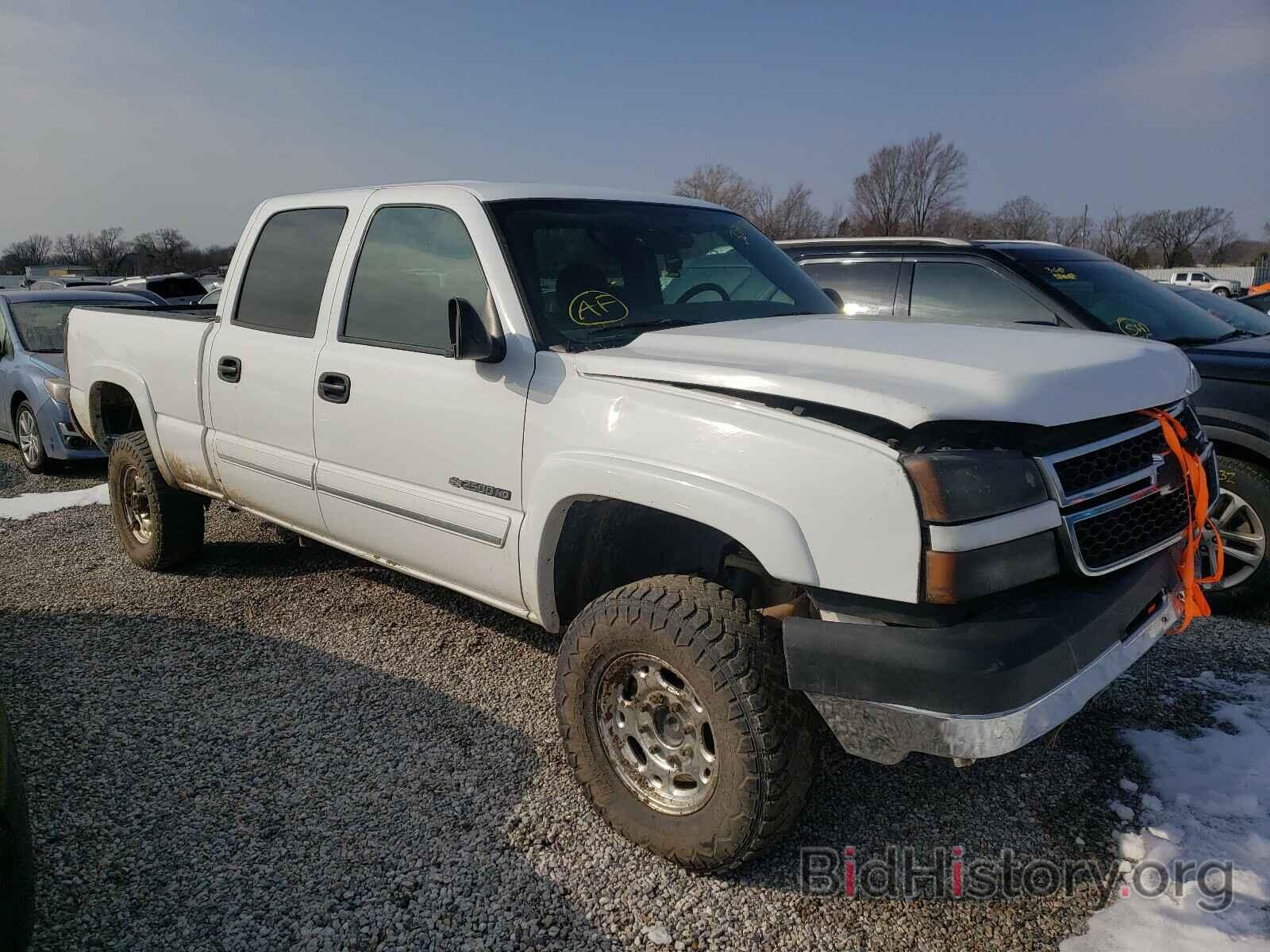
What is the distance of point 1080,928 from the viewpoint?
236 centimetres

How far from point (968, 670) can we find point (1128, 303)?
3.84 metres

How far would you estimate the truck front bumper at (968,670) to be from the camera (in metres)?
2.05

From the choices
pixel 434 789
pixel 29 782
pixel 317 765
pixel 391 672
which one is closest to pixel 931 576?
pixel 434 789

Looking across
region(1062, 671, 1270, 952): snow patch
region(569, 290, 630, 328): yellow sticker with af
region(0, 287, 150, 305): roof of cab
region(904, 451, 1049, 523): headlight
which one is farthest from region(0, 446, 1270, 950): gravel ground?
region(0, 287, 150, 305): roof of cab

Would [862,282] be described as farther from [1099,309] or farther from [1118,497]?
[1118,497]

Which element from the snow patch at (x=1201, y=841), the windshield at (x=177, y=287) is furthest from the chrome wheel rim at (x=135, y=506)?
the windshield at (x=177, y=287)

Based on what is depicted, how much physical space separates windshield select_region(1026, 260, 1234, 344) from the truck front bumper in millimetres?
3035

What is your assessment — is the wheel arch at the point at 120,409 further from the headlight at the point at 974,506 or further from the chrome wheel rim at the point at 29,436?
the headlight at the point at 974,506

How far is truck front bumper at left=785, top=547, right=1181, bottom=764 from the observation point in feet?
6.74

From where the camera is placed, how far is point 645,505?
2.53 meters

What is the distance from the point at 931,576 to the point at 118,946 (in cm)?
227

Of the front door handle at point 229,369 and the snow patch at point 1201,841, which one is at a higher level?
the front door handle at point 229,369

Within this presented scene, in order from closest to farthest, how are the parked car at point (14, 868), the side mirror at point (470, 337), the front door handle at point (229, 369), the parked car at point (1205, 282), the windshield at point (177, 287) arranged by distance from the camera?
the parked car at point (14, 868)
the side mirror at point (470, 337)
the front door handle at point (229, 369)
the windshield at point (177, 287)
the parked car at point (1205, 282)

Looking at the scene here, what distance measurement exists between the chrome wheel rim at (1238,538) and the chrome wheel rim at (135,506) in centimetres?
552
